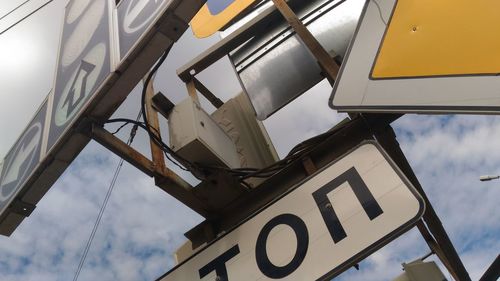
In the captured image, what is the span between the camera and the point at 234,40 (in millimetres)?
3182

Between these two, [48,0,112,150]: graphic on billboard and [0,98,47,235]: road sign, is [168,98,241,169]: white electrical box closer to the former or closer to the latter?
[48,0,112,150]: graphic on billboard

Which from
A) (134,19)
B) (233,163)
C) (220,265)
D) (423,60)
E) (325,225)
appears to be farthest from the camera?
(233,163)

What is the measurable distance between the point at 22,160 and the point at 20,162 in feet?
0.12

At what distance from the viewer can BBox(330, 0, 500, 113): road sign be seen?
0.94 m

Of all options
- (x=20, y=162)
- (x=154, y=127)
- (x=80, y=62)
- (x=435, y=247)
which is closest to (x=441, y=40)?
(x=154, y=127)

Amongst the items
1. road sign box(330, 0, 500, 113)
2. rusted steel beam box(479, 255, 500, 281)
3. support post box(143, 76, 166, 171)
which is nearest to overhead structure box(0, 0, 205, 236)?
support post box(143, 76, 166, 171)

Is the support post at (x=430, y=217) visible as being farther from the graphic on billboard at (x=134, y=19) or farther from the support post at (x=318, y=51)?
the graphic on billboard at (x=134, y=19)

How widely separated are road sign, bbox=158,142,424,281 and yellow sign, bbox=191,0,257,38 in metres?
2.57

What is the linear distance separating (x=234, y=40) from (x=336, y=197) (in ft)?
6.86

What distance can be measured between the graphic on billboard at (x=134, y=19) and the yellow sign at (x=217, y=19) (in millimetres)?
1407

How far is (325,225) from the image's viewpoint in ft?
4.64

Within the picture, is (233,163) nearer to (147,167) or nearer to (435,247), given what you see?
(147,167)

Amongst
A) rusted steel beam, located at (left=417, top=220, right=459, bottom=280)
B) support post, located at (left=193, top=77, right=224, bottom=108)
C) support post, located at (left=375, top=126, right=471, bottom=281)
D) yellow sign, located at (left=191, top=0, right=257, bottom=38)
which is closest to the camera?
support post, located at (left=375, top=126, right=471, bottom=281)

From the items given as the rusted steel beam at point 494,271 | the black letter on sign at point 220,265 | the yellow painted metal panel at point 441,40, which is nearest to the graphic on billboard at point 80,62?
the black letter on sign at point 220,265
